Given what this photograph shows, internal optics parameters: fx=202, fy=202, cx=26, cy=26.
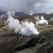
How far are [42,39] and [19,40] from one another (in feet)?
6.01

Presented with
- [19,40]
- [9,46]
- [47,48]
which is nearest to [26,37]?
[19,40]

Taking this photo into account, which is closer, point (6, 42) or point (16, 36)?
point (6, 42)

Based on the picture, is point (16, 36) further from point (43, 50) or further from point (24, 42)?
point (43, 50)

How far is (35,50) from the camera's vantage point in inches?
554

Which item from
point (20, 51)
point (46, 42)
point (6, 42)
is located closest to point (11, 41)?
point (6, 42)

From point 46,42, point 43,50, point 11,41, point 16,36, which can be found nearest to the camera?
point 43,50

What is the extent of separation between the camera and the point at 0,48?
1512 cm

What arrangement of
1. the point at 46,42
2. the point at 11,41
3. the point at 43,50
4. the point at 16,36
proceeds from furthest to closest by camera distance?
the point at 16,36, the point at 11,41, the point at 46,42, the point at 43,50

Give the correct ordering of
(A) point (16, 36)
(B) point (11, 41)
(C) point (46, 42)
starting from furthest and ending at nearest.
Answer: (A) point (16, 36) < (B) point (11, 41) < (C) point (46, 42)

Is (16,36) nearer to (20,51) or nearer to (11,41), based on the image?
(11,41)

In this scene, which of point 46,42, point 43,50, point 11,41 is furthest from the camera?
point 11,41

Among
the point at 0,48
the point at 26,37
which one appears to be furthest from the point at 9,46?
the point at 26,37

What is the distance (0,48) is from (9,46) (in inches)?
27.0

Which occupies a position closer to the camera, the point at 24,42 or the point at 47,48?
the point at 47,48
